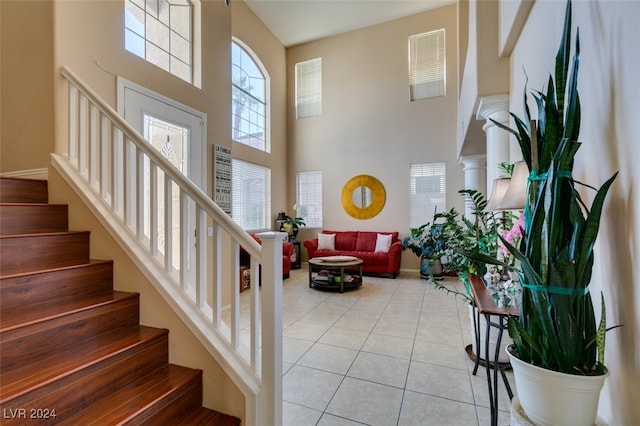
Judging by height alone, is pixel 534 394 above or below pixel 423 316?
above

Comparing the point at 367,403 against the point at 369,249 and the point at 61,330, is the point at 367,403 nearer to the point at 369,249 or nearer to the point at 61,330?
the point at 61,330

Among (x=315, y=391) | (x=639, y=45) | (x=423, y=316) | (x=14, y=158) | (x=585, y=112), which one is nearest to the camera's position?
(x=639, y=45)

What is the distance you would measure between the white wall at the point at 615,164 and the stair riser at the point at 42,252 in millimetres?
2685

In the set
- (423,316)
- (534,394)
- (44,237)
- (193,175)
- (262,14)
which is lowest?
(423,316)

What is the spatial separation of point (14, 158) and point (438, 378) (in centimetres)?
374

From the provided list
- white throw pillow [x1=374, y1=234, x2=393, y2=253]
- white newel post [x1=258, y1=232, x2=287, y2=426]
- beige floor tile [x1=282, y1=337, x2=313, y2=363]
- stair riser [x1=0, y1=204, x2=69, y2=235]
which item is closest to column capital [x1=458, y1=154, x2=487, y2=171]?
white throw pillow [x1=374, y1=234, x2=393, y2=253]

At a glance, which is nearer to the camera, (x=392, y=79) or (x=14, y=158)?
(x=14, y=158)

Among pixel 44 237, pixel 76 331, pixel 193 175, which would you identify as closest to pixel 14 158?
pixel 44 237

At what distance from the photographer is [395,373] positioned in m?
2.29

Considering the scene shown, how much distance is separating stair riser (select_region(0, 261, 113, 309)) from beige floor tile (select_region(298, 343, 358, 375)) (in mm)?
1574

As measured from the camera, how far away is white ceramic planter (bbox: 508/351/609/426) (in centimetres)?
91

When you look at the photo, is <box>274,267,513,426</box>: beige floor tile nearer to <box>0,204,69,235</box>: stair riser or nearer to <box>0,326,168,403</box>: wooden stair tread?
<box>0,326,168,403</box>: wooden stair tread

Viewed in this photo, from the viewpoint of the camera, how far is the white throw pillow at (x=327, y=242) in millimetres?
6293

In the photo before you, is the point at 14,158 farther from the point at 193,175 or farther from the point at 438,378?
the point at 438,378
